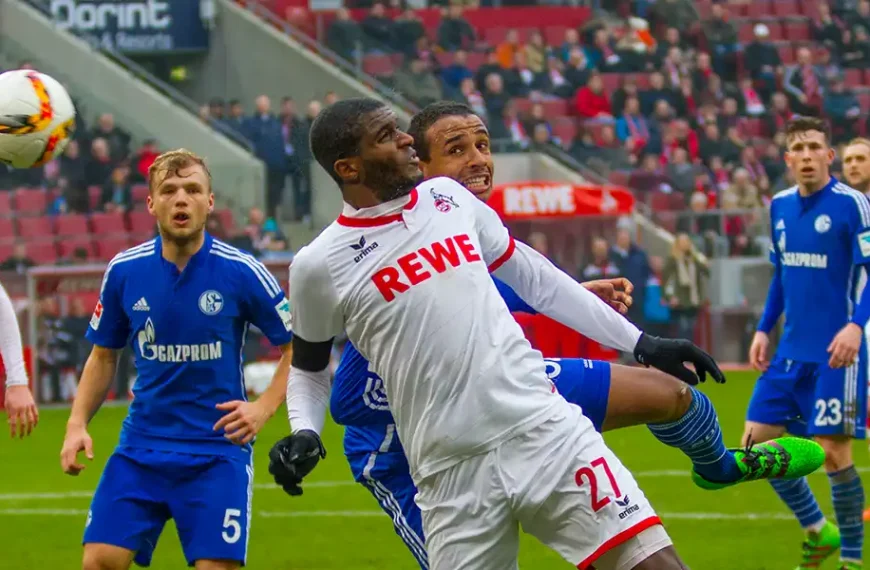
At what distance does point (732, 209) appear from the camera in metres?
22.7

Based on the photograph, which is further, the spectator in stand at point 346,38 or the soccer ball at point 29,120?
the spectator in stand at point 346,38

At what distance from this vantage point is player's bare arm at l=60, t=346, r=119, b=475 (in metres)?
6.11

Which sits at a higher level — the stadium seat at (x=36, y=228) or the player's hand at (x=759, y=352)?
the player's hand at (x=759, y=352)

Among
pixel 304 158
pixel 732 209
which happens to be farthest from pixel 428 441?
pixel 732 209

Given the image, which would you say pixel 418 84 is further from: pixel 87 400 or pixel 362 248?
pixel 362 248

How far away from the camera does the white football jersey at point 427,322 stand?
471 centimetres

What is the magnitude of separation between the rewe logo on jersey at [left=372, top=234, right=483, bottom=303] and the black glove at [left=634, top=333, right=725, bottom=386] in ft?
2.16

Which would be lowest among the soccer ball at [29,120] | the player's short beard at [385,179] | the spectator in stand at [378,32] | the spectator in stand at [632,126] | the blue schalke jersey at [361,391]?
the spectator in stand at [632,126]

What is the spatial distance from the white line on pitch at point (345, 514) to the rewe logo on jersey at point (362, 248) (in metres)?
5.89

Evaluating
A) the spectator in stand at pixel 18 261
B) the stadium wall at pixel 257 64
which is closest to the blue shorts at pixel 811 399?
the spectator in stand at pixel 18 261

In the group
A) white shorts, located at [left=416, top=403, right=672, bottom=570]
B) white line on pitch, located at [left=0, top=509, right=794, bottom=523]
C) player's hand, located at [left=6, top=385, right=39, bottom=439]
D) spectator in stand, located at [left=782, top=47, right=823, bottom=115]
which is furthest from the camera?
spectator in stand, located at [left=782, top=47, right=823, bottom=115]

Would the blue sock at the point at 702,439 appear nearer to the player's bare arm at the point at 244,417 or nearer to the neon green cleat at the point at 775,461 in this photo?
the neon green cleat at the point at 775,461

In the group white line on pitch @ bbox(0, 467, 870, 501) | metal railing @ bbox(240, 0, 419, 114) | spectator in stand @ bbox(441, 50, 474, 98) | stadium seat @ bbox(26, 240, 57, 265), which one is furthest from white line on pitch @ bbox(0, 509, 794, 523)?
spectator in stand @ bbox(441, 50, 474, 98)

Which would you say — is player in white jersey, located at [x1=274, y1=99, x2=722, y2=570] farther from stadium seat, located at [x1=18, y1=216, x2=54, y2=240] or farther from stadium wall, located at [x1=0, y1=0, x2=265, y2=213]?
stadium wall, located at [x1=0, y1=0, x2=265, y2=213]
